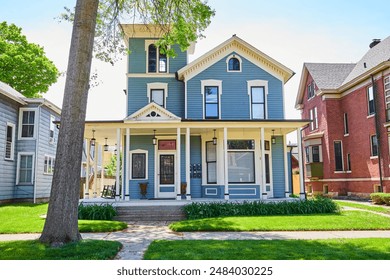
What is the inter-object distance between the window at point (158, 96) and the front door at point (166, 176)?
9.04 feet

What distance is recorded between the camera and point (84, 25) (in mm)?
7473

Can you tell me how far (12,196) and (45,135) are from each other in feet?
13.8

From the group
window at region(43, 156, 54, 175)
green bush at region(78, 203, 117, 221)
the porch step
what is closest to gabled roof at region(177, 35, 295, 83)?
the porch step

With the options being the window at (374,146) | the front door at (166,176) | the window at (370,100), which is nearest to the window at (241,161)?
the front door at (166,176)

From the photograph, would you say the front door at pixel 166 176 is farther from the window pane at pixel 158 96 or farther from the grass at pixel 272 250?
the grass at pixel 272 250

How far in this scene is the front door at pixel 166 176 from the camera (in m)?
16.0

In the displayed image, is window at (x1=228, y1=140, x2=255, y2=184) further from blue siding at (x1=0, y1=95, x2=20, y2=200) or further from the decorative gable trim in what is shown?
blue siding at (x1=0, y1=95, x2=20, y2=200)

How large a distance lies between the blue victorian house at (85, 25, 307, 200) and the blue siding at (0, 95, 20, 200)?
540 centimetres

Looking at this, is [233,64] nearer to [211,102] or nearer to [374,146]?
[211,102]

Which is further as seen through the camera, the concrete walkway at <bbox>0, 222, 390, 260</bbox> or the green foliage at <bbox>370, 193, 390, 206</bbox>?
the green foliage at <bbox>370, 193, 390, 206</bbox>

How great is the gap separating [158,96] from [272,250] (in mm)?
12096

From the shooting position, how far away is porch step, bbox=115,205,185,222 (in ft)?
39.7

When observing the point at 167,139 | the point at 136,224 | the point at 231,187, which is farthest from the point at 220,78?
the point at 136,224

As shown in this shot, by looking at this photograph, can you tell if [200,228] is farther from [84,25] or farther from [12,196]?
[12,196]
